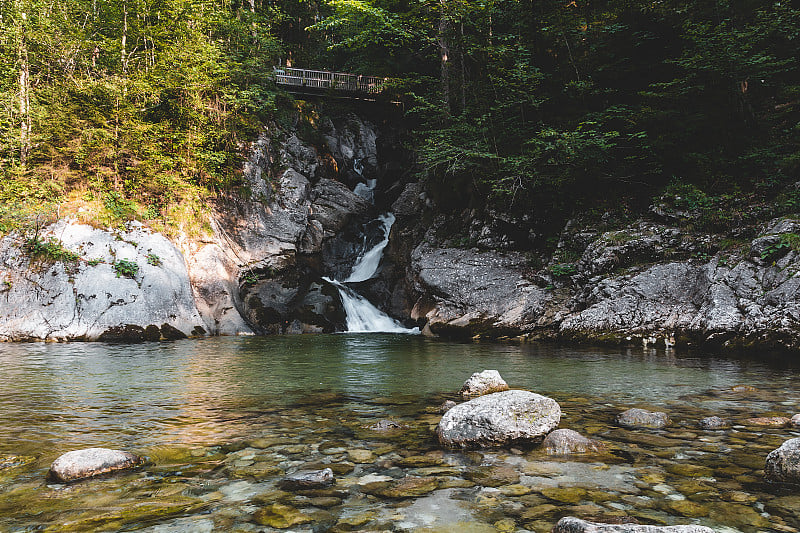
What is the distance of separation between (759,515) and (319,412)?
3698 millimetres

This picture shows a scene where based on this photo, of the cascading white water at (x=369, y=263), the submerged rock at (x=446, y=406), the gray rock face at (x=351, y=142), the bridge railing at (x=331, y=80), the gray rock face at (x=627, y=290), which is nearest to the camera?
the submerged rock at (x=446, y=406)

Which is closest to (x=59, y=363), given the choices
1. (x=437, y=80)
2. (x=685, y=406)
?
(x=685, y=406)

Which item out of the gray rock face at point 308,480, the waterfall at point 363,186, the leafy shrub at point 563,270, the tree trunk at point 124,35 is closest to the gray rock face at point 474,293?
the leafy shrub at point 563,270

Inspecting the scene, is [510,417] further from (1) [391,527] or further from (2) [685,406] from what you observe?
(2) [685,406]

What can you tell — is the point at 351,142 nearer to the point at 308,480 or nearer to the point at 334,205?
the point at 334,205

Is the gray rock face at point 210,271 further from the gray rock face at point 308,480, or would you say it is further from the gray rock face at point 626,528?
the gray rock face at point 626,528

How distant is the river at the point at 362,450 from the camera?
8.14ft

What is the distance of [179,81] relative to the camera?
52.6 ft

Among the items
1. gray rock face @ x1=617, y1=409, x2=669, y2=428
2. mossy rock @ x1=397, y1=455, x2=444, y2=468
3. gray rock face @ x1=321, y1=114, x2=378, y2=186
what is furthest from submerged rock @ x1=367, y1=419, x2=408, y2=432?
gray rock face @ x1=321, y1=114, x2=378, y2=186

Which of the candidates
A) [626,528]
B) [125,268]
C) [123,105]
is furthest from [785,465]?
[123,105]

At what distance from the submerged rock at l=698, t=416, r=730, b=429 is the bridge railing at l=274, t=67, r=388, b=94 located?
22.8 meters

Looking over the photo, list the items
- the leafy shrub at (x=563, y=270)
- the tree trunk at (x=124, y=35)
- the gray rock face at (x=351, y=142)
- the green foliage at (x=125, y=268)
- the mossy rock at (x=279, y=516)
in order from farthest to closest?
the gray rock face at (x=351, y=142) < the tree trunk at (x=124, y=35) < the green foliage at (x=125, y=268) < the leafy shrub at (x=563, y=270) < the mossy rock at (x=279, y=516)

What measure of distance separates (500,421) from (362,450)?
1.13m

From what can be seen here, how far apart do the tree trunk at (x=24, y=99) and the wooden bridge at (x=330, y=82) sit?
37.5 feet
